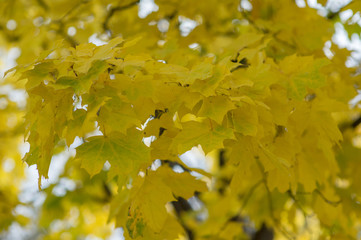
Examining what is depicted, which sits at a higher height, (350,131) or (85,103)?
(85,103)

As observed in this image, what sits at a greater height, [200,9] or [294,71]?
[294,71]

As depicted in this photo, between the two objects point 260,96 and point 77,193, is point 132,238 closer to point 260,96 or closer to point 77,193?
point 260,96

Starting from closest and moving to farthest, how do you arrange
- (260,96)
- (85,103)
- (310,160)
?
(85,103) < (260,96) < (310,160)

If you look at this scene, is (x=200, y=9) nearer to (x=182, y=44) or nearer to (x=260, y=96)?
(x=182, y=44)

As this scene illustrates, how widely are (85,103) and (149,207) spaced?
14.7 inches

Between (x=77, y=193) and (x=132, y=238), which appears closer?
(x=132, y=238)

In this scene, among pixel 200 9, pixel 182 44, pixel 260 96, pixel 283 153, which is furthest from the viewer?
pixel 200 9

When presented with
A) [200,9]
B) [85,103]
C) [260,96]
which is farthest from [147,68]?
[200,9]

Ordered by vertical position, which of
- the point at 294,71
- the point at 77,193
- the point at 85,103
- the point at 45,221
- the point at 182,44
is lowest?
the point at 45,221

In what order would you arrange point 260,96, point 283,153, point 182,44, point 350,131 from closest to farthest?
1. point 260,96
2. point 283,153
3. point 182,44
4. point 350,131

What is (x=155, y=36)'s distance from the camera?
1850 millimetres

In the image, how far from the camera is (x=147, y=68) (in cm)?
97

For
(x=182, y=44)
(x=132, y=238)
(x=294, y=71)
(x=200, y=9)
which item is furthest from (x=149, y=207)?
(x=200, y=9)

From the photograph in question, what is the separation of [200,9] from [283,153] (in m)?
1.11
